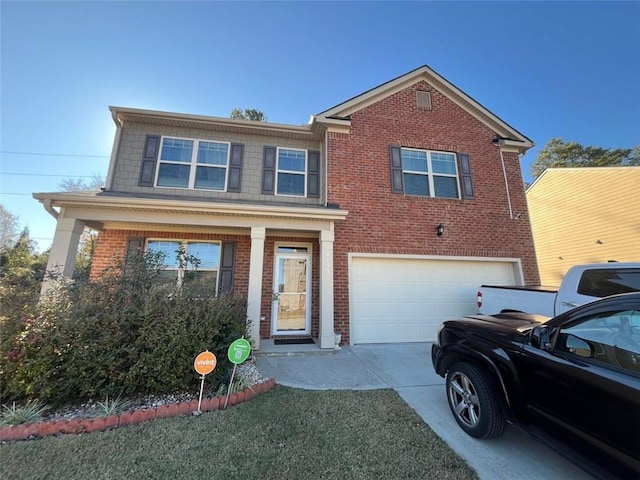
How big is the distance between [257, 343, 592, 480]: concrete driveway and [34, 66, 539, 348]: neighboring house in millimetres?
796

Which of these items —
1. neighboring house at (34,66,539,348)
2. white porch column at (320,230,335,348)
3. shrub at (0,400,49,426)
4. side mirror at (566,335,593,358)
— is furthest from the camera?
neighboring house at (34,66,539,348)

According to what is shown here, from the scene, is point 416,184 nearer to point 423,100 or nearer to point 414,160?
point 414,160

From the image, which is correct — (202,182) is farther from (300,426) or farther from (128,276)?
(300,426)

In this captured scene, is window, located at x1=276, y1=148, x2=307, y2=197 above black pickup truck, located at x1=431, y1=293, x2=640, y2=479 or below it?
above

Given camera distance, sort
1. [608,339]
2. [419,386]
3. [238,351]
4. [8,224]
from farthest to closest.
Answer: [8,224] < [419,386] < [238,351] < [608,339]

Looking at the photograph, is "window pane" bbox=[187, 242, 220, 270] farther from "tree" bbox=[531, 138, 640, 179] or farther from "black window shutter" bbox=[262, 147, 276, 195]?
"tree" bbox=[531, 138, 640, 179]

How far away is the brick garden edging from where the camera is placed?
2.64 meters

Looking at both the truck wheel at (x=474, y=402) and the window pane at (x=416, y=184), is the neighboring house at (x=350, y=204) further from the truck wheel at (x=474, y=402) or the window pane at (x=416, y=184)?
the truck wheel at (x=474, y=402)

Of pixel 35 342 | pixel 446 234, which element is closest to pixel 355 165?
pixel 446 234

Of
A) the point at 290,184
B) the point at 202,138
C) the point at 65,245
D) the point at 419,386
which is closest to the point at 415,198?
the point at 290,184

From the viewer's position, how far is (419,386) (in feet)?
13.6

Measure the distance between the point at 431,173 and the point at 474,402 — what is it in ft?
21.0

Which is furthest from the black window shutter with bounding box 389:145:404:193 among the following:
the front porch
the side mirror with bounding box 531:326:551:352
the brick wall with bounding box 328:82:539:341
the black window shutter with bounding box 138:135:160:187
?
the black window shutter with bounding box 138:135:160:187

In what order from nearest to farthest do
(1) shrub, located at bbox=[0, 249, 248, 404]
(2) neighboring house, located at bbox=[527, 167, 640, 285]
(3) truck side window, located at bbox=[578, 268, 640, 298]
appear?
1. (1) shrub, located at bbox=[0, 249, 248, 404]
2. (3) truck side window, located at bbox=[578, 268, 640, 298]
3. (2) neighboring house, located at bbox=[527, 167, 640, 285]
